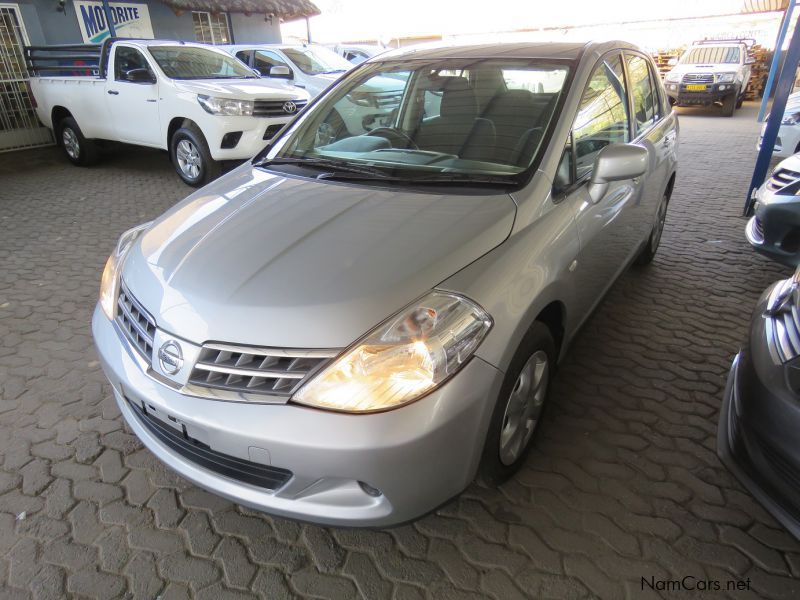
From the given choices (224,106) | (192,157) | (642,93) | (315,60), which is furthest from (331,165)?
(315,60)

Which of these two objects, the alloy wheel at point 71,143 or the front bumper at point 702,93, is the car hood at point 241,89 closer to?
the alloy wheel at point 71,143

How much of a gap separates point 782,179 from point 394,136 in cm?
→ 329

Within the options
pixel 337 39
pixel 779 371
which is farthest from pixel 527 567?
pixel 337 39

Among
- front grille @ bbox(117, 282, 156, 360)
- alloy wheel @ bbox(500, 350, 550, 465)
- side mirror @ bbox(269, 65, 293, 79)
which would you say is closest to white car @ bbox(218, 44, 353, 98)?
side mirror @ bbox(269, 65, 293, 79)

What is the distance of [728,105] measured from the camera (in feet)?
45.8

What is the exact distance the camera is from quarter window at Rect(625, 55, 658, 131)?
3.20 meters

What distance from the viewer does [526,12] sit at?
31.6 m

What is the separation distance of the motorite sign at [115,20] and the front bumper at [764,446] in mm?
13118

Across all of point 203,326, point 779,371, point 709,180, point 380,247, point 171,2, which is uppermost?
point 171,2

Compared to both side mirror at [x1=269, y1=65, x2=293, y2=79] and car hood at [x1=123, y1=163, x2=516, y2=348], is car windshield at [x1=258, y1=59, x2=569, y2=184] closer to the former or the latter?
car hood at [x1=123, y1=163, x2=516, y2=348]

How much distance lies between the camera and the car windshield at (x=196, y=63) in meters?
7.27

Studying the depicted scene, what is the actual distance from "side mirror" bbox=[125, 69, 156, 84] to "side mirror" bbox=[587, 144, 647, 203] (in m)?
6.73

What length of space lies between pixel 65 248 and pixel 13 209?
2154 millimetres

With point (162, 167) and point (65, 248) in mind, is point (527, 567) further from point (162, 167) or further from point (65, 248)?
point (162, 167)
